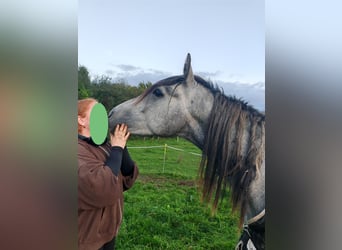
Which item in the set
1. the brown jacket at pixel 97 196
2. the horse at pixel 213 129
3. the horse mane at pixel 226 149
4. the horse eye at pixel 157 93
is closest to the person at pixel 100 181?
the brown jacket at pixel 97 196

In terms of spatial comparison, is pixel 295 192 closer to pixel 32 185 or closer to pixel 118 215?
pixel 118 215

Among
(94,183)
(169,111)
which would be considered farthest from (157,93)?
(94,183)

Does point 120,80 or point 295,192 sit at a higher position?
point 120,80

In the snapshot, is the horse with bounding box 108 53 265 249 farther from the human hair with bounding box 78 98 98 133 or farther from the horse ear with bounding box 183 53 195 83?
the human hair with bounding box 78 98 98 133

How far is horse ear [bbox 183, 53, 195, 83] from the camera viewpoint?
2467 mm

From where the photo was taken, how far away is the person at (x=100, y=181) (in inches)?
98.9

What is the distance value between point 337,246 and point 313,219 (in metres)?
0.22

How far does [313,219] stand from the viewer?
233 cm

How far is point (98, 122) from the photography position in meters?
2.55

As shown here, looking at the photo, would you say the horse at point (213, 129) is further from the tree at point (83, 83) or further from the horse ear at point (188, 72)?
the tree at point (83, 83)

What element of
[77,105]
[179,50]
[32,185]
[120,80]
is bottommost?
[32,185]

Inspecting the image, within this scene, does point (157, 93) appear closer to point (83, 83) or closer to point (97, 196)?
point (83, 83)

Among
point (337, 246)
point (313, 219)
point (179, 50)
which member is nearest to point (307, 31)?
point (179, 50)

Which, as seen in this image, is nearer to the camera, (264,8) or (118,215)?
(264,8)
